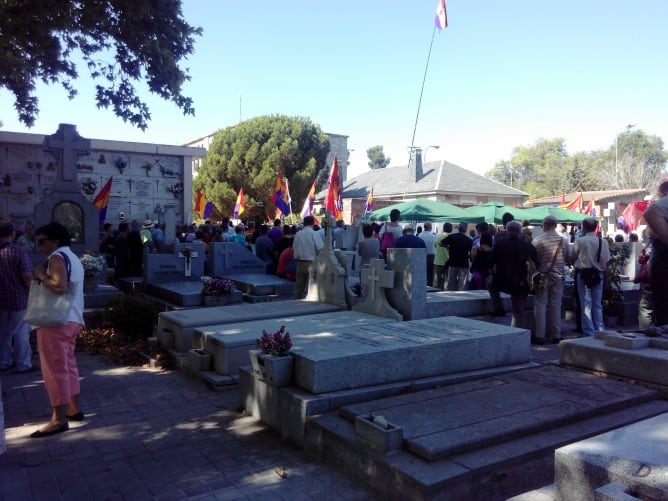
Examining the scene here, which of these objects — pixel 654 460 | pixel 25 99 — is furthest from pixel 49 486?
pixel 25 99

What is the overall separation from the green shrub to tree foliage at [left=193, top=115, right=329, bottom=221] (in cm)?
2658

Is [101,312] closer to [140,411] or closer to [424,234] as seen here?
[140,411]

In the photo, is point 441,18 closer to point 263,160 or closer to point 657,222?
point 657,222

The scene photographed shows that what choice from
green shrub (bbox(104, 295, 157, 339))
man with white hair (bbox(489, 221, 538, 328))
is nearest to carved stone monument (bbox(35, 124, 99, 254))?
green shrub (bbox(104, 295, 157, 339))

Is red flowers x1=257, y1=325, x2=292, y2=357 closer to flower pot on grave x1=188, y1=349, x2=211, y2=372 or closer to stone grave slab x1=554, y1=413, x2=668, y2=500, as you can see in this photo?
flower pot on grave x1=188, y1=349, x2=211, y2=372

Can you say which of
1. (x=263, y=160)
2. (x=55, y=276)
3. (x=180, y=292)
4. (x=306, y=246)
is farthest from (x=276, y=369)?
(x=263, y=160)

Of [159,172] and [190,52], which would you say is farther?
[159,172]

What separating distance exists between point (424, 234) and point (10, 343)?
370 inches

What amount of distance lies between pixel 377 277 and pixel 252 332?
1.95m

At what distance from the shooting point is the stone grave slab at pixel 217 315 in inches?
299

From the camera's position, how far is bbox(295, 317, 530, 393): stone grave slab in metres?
4.84

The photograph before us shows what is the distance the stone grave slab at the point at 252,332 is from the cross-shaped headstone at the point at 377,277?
15.1 inches

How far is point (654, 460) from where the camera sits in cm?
271

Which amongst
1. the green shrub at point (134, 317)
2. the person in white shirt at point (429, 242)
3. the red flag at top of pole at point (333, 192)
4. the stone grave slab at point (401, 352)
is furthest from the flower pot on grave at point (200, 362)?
the red flag at top of pole at point (333, 192)
